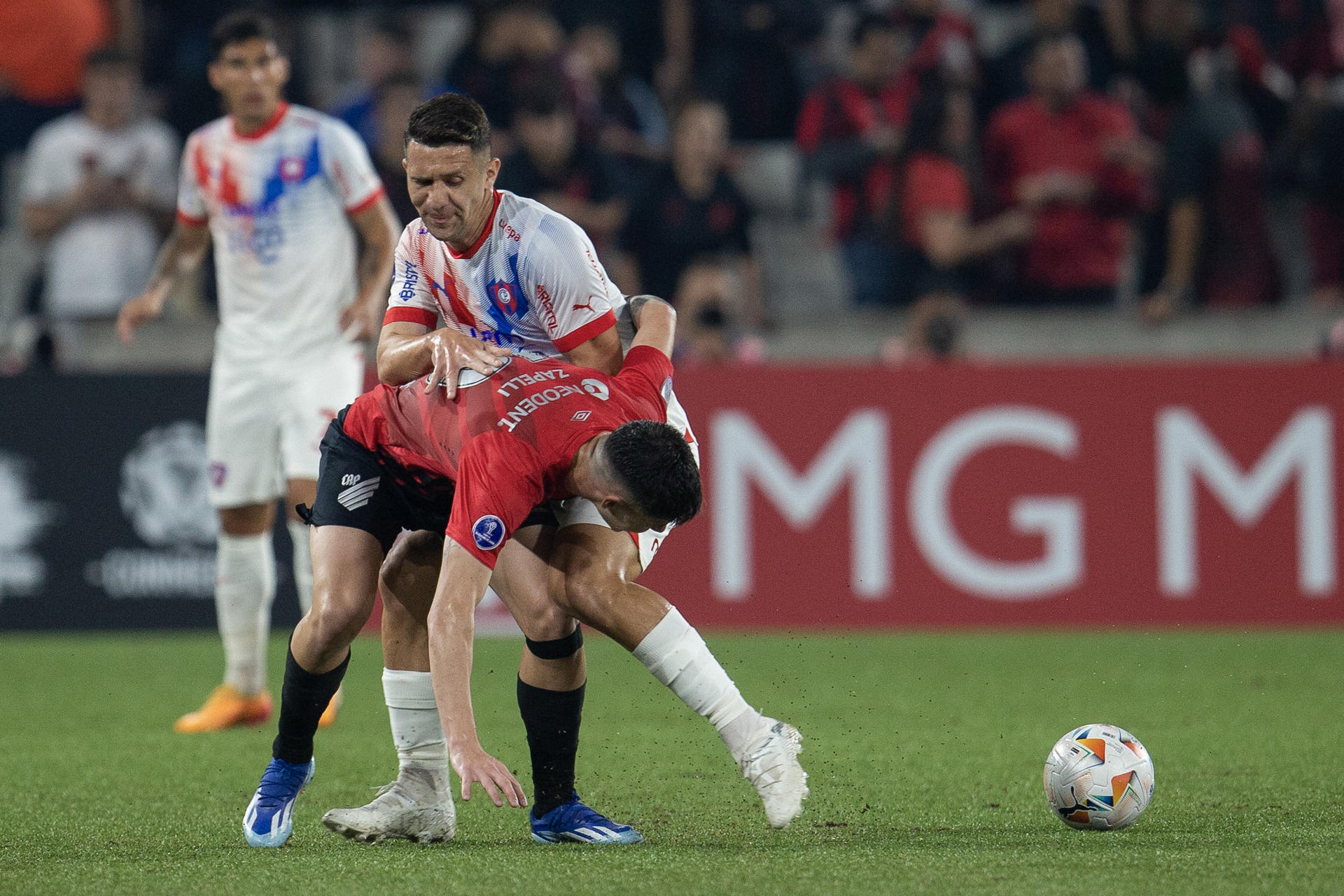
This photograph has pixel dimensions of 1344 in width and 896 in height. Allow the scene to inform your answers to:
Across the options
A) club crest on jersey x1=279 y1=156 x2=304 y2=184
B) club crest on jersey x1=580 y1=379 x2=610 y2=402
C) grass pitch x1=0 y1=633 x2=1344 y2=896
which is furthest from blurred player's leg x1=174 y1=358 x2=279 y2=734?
club crest on jersey x1=580 y1=379 x2=610 y2=402

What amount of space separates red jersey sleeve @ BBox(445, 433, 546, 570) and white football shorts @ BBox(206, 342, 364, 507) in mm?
2869

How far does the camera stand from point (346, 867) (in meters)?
4.30

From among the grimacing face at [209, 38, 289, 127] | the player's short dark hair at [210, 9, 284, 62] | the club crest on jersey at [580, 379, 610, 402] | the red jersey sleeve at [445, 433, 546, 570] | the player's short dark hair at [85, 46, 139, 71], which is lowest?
the red jersey sleeve at [445, 433, 546, 570]

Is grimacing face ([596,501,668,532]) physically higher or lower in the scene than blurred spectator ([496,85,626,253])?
lower

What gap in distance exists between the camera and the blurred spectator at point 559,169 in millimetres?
11023

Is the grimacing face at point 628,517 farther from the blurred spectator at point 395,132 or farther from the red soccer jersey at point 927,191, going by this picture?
the red soccer jersey at point 927,191

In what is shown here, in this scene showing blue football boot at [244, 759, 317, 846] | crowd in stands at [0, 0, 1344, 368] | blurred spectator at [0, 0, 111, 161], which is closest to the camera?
blue football boot at [244, 759, 317, 846]

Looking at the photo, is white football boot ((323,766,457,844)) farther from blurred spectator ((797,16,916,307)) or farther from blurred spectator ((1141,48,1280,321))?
blurred spectator ((1141,48,1280,321))

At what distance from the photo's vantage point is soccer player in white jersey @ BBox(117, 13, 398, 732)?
700cm

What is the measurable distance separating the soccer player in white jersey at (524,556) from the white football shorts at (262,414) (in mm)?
2098

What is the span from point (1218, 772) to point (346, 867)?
2.77 m

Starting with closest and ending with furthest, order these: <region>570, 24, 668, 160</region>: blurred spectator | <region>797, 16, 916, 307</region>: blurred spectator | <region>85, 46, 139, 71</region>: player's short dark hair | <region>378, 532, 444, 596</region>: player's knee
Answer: <region>378, 532, 444, 596</region>: player's knee < <region>85, 46, 139, 71</region>: player's short dark hair < <region>797, 16, 916, 307</region>: blurred spectator < <region>570, 24, 668, 160</region>: blurred spectator

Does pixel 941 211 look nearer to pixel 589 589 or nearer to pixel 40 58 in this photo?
pixel 40 58

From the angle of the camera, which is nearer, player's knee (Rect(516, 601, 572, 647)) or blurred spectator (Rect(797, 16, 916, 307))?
player's knee (Rect(516, 601, 572, 647))
